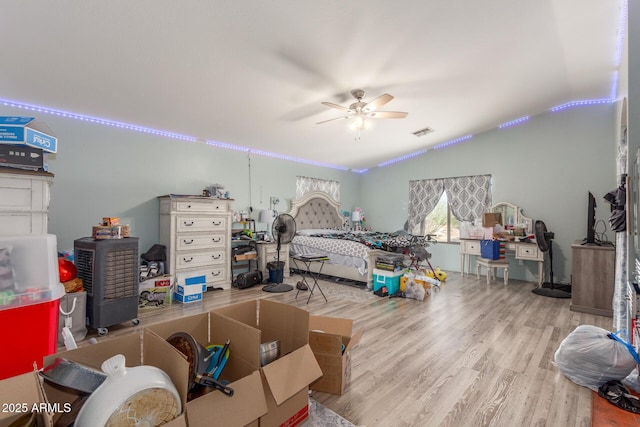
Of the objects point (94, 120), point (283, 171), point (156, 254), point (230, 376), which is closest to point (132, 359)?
point (230, 376)

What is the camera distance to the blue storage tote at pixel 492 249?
4793 millimetres

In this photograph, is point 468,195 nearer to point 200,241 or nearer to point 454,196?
point 454,196

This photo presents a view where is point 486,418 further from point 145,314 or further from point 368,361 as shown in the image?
point 145,314

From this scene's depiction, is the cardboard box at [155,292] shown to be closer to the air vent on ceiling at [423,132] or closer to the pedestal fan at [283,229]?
the pedestal fan at [283,229]

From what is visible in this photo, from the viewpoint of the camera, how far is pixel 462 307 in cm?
361

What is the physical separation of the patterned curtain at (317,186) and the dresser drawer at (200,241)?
2.12 m

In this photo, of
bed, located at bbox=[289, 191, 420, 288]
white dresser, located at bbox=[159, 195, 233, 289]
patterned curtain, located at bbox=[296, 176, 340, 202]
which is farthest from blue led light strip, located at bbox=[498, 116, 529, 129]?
white dresser, located at bbox=[159, 195, 233, 289]

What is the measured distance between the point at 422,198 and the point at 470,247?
156 centimetres

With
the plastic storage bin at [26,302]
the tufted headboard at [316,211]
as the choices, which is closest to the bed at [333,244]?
the tufted headboard at [316,211]

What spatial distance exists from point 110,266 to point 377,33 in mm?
3229

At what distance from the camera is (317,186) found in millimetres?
6504

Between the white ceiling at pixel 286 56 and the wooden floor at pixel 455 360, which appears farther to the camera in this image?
the white ceiling at pixel 286 56

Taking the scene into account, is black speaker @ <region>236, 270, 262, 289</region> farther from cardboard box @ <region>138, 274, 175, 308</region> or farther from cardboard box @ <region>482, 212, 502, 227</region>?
cardboard box @ <region>482, 212, 502, 227</region>

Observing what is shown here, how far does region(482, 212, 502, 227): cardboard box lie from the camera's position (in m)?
5.22
